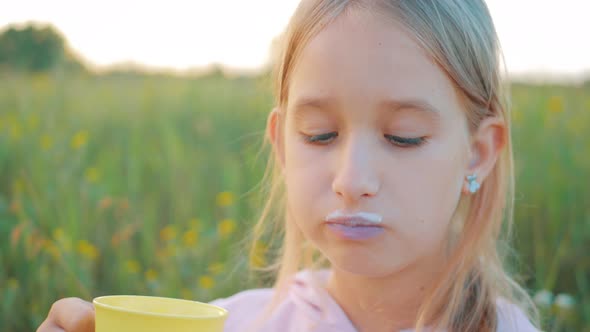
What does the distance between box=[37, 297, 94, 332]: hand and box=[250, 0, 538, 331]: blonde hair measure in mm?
685

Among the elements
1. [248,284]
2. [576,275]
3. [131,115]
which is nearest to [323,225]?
[248,284]

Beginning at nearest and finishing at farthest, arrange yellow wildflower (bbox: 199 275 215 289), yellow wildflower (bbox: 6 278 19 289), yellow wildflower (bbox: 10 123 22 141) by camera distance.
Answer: yellow wildflower (bbox: 6 278 19 289)
yellow wildflower (bbox: 199 275 215 289)
yellow wildflower (bbox: 10 123 22 141)

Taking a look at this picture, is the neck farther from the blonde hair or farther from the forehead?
the forehead

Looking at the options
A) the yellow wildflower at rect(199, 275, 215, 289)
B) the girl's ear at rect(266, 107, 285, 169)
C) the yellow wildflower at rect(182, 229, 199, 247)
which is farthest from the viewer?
the yellow wildflower at rect(182, 229, 199, 247)

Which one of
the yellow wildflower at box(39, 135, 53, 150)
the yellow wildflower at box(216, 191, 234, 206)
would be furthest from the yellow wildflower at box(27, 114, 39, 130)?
the yellow wildflower at box(216, 191, 234, 206)

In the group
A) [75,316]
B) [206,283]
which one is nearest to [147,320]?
[75,316]

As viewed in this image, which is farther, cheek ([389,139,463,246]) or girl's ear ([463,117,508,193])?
girl's ear ([463,117,508,193])

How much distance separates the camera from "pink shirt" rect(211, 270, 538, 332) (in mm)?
1690

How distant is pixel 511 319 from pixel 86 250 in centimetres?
159

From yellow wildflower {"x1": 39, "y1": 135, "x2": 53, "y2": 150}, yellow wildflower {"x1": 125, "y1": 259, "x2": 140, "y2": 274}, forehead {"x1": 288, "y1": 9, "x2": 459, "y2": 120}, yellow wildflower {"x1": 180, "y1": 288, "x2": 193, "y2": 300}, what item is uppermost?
forehead {"x1": 288, "y1": 9, "x2": 459, "y2": 120}

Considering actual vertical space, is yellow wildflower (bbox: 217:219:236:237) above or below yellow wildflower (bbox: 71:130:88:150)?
below

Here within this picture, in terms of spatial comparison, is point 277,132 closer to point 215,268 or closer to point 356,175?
point 356,175

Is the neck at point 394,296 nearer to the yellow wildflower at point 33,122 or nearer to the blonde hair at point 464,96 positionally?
the blonde hair at point 464,96

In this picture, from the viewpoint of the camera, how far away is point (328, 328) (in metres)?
1.71
